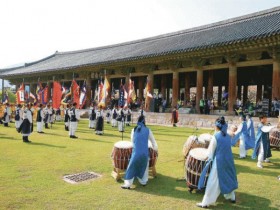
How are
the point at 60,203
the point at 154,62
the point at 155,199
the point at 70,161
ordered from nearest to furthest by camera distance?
the point at 60,203 → the point at 155,199 → the point at 70,161 → the point at 154,62

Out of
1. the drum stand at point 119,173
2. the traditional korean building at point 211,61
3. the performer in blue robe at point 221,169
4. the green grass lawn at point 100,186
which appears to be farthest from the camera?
the traditional korean building at point 211,61

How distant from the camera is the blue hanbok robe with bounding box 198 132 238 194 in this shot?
4801 millimetres

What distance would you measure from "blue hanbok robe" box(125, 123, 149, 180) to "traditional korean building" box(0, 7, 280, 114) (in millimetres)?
9793

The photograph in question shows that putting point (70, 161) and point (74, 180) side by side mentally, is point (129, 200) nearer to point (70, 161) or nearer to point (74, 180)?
point (74, 180)

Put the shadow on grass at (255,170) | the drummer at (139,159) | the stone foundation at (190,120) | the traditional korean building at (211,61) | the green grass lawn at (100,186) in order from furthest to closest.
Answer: the stone foundation at (190,120) < the traditional korean building at (211,61) < the shadow on grass at (255,170) < the drummer at (139,159) < the green grass lawn at (100,186)

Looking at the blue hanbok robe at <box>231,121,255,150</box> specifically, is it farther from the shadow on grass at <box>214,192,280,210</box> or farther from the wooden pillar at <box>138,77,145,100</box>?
the wooden pillar at <box>138,77,145,100</box>

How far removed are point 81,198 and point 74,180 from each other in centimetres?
110

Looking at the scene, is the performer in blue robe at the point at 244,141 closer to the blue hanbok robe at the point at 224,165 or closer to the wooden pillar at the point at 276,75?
the blue hanbok robe at the point at 224,165

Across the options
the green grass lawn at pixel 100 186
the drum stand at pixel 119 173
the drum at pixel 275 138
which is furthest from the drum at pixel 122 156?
the drum at pixel 275 138

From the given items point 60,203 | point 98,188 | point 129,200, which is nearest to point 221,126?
point 129,200

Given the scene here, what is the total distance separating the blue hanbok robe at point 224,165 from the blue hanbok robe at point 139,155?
4.47 feet

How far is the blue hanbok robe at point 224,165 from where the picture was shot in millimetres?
4801

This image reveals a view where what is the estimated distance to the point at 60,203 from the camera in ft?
15.0

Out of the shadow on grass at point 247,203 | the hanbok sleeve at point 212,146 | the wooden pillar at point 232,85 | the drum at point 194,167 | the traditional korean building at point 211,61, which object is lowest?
the shadow on grass at point 247,203
